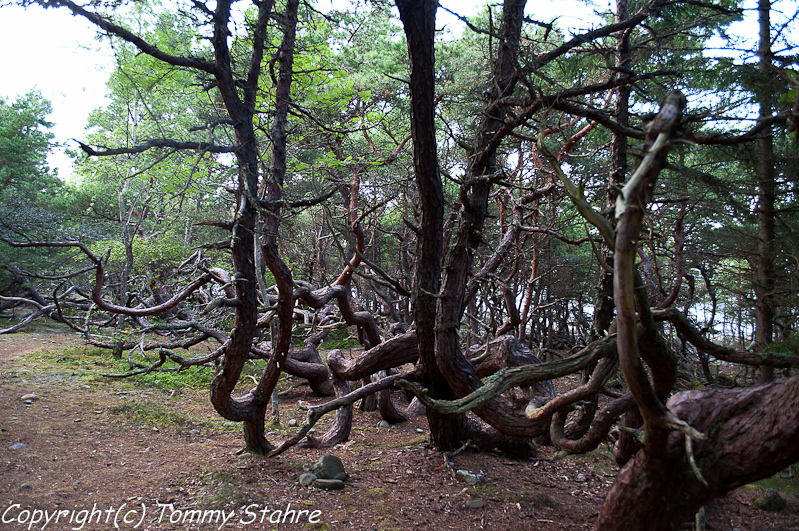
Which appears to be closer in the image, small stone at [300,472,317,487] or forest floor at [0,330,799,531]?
forest floor at [0,330,799,531]

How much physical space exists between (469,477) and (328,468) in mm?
1201

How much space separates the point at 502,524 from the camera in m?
3.07

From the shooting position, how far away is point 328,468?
361cm

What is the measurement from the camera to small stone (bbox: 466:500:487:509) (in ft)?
10.8

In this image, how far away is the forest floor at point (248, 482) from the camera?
298cm

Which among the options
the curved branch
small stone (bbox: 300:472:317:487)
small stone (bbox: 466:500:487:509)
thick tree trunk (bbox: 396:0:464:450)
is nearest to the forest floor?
small stone (bbox: 466:500:487:509)

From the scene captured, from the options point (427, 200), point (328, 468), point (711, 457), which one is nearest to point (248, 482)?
point (328, 468)

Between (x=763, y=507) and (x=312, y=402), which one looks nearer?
(x=763, y=507)

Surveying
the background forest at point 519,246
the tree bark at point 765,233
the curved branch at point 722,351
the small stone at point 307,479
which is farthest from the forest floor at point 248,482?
the tree bark at point 765,233

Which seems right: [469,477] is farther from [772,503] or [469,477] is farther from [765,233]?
[765,233]

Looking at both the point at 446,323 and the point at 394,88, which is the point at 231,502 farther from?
the point at 394,88

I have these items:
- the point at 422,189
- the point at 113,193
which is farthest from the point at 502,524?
the point at 113,193

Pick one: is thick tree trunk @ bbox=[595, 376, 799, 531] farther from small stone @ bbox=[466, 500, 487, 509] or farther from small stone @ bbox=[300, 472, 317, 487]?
small stone @ bbox=[300, 472, 317, 487]

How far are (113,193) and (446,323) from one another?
61.9 feet
